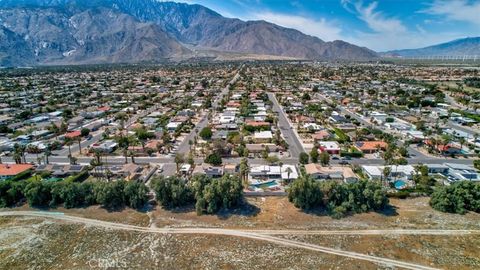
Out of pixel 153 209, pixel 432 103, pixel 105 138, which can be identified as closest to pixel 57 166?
pixel 105 138

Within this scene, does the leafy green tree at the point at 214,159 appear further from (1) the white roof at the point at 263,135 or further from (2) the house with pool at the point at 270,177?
(1) the white roof at the point at 263,135

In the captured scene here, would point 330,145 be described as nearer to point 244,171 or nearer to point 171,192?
→ point 244,171

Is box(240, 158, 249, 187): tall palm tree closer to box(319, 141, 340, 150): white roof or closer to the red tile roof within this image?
box(319, 141, 340, 150): white roof

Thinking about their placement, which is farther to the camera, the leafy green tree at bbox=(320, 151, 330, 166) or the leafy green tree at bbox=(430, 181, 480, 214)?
the leafy green tree at bbox=(320, 151, 330, 166)

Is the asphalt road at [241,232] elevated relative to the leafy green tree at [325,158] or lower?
lower

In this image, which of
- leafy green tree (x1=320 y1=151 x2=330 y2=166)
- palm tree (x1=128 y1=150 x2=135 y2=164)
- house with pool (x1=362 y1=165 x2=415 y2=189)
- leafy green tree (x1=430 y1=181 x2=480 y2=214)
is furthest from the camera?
palm tree (x1=128 y1=150 x2=135 y2=164)

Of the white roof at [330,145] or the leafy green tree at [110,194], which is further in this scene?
the white roof at [330,145]

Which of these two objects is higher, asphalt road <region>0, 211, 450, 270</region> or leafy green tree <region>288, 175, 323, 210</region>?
leafy green tree <region>288, 175, 323, 210</region>

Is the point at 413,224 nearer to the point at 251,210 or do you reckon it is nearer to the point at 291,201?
the point at 291,201

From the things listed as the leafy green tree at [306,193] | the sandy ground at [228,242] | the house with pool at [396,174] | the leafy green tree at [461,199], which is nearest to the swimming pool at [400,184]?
the house with pool at [396,174]

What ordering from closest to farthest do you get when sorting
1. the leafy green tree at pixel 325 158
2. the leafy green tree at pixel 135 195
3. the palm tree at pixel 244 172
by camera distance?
1. the leafy green tree at pixel 135 195
2. the palm tree at pixel 244 172
3. the leafy green tree at pixel 325 158

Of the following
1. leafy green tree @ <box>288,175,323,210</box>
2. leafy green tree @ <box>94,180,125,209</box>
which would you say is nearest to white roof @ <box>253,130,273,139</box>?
leafy green tree @ <box>288,175,323,210</box>
